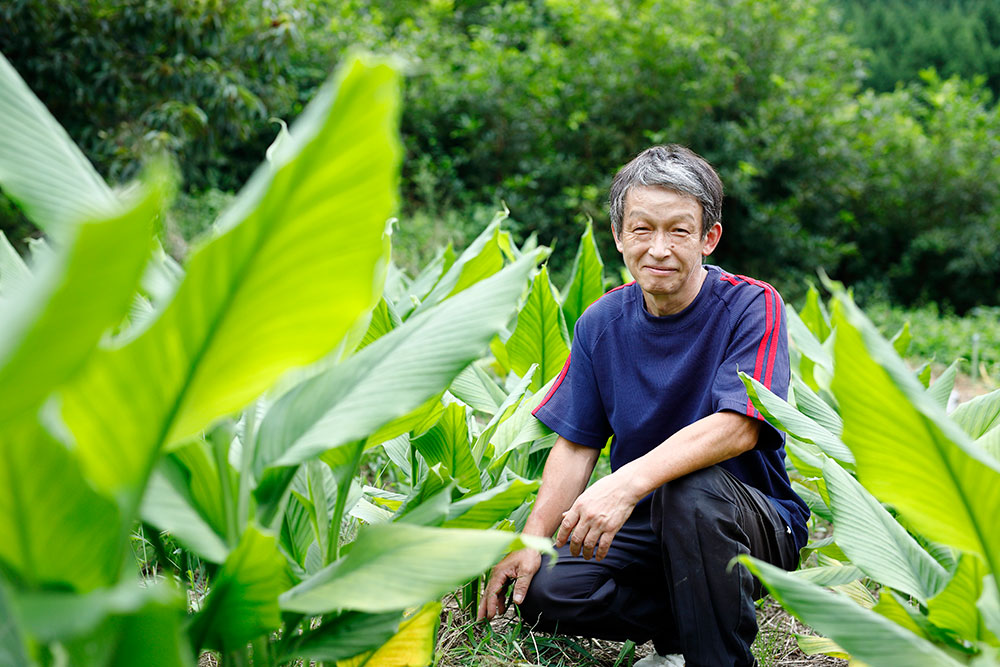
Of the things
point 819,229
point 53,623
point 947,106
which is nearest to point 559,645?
point 53,623

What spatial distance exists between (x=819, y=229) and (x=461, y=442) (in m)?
6.91

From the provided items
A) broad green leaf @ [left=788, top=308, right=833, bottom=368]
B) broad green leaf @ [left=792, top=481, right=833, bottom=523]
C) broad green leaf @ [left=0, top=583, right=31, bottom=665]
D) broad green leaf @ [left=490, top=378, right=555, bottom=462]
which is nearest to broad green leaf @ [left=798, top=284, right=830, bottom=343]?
broad green leaf @ [left=788, top=308, right=833, bottom=368]

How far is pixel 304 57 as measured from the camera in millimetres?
7594

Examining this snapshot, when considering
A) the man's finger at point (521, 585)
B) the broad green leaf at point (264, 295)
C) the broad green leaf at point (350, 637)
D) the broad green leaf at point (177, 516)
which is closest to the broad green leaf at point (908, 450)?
the broad green leaf at point (264, 295)

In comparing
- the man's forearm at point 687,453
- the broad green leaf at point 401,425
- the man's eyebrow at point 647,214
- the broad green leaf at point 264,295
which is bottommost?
the man's forearm at point 687,453

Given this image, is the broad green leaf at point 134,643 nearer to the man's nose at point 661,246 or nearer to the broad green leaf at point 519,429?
the broad green leaf at point 519,429

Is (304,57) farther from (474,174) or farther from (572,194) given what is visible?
(572,194)

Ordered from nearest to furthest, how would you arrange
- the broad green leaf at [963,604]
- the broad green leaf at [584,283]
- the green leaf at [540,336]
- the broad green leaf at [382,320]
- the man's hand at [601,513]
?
1. the broad green leaf at [963,604]
2. the man's hand at [601,513]
3. the broad green leaf at [382,320]
4. the green leaf at [540,336]
5. the broad green leaf at [584,283]

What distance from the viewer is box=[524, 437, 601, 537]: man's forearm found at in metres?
1.66

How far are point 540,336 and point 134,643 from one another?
1.34 metres

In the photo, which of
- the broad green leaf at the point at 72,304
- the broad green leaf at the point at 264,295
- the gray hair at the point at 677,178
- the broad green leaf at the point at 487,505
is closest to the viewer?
the broad green leaf at the point at 72,304

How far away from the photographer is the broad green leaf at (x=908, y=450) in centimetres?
82

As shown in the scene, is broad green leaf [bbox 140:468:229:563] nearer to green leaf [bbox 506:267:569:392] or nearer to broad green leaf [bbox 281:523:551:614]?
broad green leaf [bbox 281:523:551:614]

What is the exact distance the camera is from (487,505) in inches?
47.6
